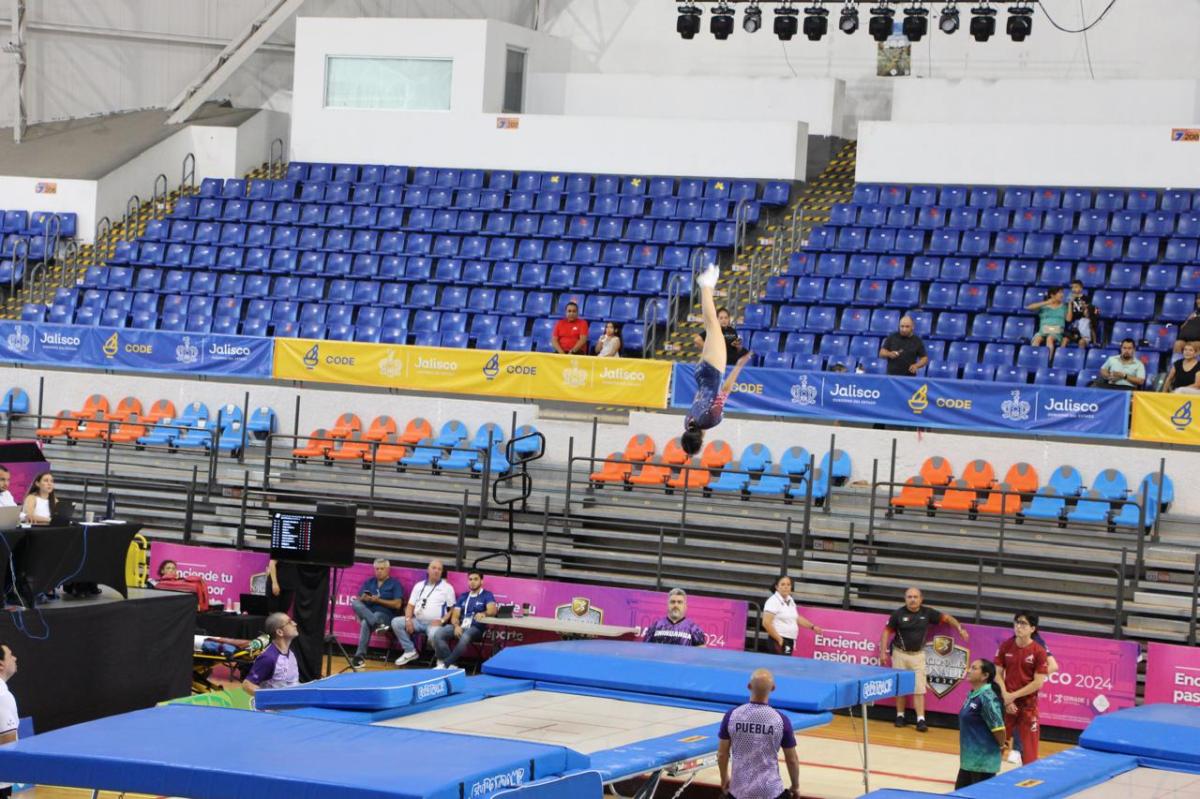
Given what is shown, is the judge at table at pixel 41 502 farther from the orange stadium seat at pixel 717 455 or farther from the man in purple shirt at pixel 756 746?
the orange stadium seat at pixel 717 455

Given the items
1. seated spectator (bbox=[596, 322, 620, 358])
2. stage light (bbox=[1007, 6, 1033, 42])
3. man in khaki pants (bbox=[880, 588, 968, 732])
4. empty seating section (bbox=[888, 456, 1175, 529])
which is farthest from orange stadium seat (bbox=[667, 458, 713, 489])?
stage light (bbox=[1007, 6, 1033, 42])

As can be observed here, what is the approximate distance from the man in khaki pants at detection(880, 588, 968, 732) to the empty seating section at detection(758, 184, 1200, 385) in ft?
17.2

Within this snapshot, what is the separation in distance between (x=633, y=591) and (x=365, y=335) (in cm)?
804

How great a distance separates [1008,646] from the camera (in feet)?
45.2

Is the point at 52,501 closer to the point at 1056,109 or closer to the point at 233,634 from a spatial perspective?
the point at 233,634

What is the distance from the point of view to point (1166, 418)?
1772cm

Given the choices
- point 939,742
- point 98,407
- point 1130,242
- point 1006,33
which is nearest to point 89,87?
point 98,407

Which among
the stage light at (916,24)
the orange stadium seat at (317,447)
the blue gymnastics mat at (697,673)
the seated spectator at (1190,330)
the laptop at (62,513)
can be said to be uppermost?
the stage light at (916,24)

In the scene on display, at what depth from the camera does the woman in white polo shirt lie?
16.0 metres

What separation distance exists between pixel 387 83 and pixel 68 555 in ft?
54.6

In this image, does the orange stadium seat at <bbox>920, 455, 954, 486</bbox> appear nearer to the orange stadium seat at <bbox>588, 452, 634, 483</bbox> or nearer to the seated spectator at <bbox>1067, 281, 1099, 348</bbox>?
the seated spectator at <bbox>1067, 281, 1099, 348</bbox>

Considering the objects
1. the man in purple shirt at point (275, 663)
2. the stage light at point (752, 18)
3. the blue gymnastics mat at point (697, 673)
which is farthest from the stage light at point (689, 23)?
the man in purple shirt at point (275, 663)

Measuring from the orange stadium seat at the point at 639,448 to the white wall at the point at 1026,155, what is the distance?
276 inches

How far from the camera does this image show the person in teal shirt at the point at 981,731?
11.3 meters
